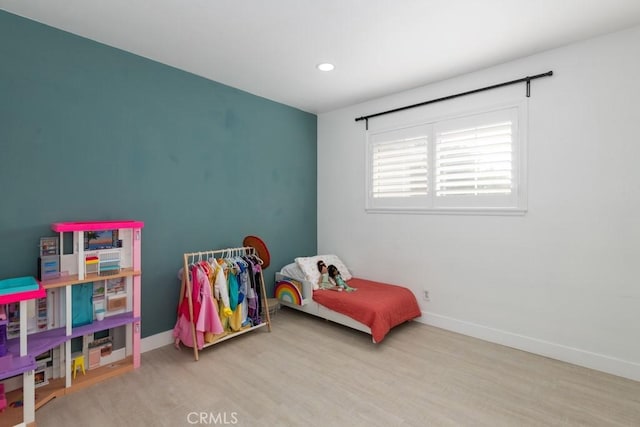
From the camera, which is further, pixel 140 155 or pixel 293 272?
pixel 293 272

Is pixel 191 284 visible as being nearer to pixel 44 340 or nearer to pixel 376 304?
pixel 44 340

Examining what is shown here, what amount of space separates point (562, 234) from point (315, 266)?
8.18ft

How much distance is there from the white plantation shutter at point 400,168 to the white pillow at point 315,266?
1017 mm

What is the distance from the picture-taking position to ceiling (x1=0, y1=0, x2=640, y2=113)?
2.12 m

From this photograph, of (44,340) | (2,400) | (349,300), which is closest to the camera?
(2,400)

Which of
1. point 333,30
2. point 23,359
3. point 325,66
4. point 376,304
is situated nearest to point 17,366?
point 23,359

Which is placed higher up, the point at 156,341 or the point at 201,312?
the point at 201,312

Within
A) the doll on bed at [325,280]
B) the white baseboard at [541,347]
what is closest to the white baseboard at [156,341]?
the doll on bed at [325,280]

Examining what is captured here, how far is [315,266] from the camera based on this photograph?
12.6 feet

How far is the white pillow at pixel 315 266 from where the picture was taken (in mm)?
3693

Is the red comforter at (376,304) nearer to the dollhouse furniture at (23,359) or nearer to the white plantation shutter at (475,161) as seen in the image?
the white plantation shutter at (475,161)

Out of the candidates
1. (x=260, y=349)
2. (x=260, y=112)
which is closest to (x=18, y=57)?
(x=260, y=112)

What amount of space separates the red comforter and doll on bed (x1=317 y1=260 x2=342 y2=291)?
12 cm

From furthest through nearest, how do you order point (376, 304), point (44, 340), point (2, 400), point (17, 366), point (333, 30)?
point (376, 304) < point (333, 30) < point (44, 340) < point (2, 400) < point (17, 366)
